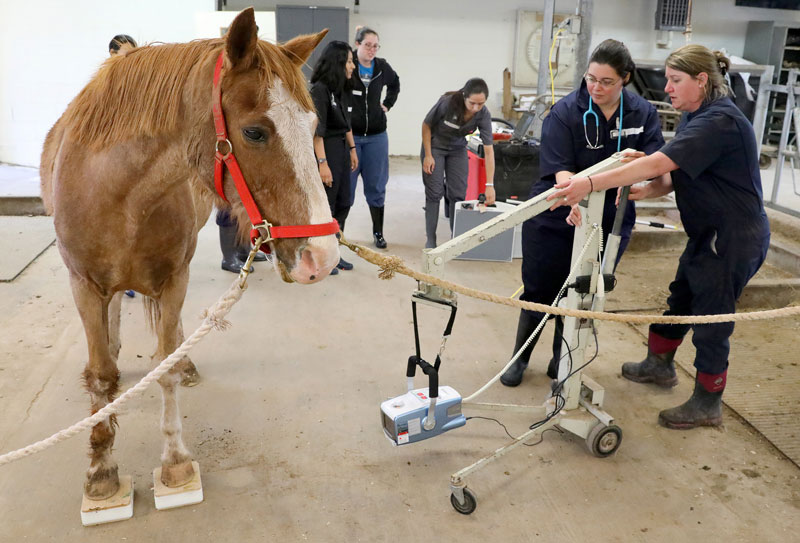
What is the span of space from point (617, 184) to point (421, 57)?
8.18 m

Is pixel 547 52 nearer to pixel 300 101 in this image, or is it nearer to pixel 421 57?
pixel 421 57

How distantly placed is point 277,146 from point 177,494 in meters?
1.36

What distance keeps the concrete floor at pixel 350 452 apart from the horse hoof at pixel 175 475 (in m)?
0.09

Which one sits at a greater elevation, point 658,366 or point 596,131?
point 596,131

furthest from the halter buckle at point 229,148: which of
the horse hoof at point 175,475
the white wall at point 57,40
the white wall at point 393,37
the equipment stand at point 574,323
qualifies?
the white wall at point 393,37

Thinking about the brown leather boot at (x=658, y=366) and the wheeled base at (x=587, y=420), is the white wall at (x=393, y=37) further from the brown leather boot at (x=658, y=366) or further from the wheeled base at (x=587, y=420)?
the wheeled base at (x=587, y=420)

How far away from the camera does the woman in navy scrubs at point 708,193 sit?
2350 mm

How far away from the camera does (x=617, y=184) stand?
2.26 metres

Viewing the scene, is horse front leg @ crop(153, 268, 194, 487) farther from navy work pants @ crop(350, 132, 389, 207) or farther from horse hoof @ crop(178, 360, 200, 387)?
navy work pants @ crop(350, 132, 389, 207)

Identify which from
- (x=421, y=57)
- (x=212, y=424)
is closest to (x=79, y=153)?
(x=212, y=424)

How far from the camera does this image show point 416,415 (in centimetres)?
226

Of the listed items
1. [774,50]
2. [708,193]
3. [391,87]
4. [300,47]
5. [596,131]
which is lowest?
[708,193]

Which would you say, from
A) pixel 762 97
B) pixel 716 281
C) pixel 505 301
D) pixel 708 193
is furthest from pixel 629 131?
pixel 762 97

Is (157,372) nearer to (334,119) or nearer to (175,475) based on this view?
(175,475)
